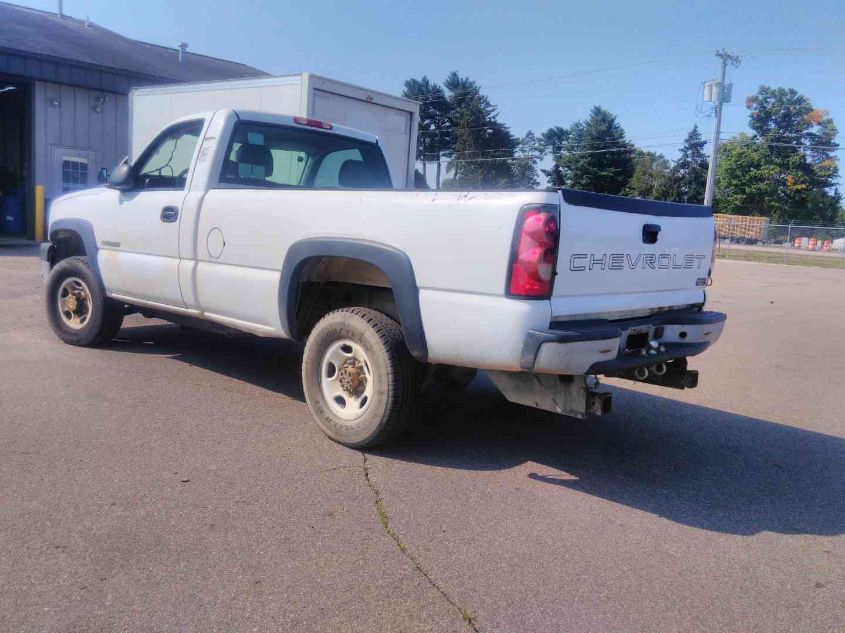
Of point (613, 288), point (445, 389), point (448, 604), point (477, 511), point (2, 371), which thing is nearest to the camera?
point (448, 604)

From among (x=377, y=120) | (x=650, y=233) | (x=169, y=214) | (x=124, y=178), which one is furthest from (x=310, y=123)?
(x=377, y=120)

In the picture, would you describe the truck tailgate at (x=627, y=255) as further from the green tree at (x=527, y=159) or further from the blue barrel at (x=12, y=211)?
the green tree at (x=527, y=159)

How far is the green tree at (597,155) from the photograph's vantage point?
5375cm

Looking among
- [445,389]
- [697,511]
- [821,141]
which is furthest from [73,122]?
[821,141]

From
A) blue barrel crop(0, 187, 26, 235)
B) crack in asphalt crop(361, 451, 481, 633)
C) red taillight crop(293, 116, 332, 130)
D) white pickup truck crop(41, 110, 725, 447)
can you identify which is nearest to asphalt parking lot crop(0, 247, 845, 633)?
crack in asphalt crop(361, 451, 481, 633)

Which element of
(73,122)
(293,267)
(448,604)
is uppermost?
(73,122)

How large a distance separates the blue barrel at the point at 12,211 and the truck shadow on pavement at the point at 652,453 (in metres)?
17.8

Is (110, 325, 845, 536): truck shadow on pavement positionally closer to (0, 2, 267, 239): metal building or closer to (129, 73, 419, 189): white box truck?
(129, 73, 419, 189): white box truck

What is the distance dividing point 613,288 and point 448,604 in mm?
2045

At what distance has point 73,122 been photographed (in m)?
20.3

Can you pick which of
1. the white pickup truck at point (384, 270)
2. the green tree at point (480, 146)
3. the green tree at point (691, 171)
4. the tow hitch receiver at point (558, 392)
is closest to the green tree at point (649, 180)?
the green tree at point (691, 171)

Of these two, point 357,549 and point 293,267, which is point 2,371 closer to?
point 293,267

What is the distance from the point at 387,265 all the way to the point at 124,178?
9.97 ft

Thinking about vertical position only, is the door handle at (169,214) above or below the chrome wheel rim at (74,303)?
above
